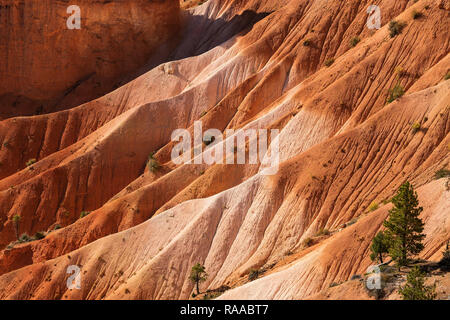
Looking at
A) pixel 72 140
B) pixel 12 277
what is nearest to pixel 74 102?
pixel 72 140

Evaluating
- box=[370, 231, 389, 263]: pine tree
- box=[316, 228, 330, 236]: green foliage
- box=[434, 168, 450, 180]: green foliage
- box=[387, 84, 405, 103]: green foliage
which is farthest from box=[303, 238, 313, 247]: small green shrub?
box=[387, 84, 405, 103]: green foliage

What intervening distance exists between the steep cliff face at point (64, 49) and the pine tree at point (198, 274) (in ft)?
101

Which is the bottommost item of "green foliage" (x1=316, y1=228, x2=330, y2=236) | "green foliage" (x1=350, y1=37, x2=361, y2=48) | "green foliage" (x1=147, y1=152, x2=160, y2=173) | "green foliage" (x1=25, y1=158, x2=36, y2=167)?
"green foliage" (x1=316, y1=228, x2=330, y2=236)

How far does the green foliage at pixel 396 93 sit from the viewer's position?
44.8 meters

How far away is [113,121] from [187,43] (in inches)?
530

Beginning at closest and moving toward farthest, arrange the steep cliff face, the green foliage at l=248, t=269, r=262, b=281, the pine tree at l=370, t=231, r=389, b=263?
the pine tree at l=370, t=231, r=389, b=263 → the green foliage at l=248, t=269, r=262, b=281 → the steep cliff face

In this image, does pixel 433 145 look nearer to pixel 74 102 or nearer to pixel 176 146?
pixel 176 146

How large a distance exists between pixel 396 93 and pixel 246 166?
10006 mm

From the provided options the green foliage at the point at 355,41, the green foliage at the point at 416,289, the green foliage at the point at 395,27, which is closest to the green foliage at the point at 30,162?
the green foliage at the point at 355,41

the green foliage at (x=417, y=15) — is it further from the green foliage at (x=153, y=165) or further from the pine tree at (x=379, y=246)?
the pine tree at (x=379, y=246)

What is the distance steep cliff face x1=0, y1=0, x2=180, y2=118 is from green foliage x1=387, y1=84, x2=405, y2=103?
2935 centimetres

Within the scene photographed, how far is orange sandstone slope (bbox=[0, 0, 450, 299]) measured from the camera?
39469mm

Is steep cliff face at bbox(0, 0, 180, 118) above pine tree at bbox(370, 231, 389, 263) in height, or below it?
above

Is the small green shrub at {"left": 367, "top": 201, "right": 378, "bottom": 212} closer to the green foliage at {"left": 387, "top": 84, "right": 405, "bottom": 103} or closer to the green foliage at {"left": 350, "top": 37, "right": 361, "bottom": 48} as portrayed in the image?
the green foliage at {"left": 387, "top": 84, "right": 405, "bottom": 103}
